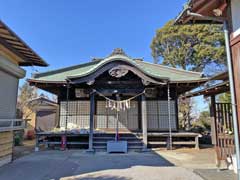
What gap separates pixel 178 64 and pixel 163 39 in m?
3.00

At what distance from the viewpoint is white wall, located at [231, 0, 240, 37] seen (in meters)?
3.08

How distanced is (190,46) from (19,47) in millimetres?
15588

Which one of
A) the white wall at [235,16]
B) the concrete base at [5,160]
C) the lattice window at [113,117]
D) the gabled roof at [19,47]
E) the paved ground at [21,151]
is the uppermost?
the gabled roof at [19,47]

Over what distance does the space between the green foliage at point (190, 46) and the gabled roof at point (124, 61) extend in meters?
6.12

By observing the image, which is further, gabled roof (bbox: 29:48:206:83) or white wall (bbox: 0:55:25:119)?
gabled roof (bbox: 29:48:206:83)

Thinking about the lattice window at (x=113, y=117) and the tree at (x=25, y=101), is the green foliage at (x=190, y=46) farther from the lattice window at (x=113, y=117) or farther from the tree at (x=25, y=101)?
the tree at (x=25, y=101)

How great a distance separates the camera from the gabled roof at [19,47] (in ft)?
15.3

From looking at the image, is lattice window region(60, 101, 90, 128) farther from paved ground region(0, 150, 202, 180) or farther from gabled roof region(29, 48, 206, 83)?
paved ground region(0, 150, 202, 180)

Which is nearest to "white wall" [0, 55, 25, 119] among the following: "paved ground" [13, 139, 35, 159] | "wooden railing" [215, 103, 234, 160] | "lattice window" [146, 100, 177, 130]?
"paved ground" [13, 139, 35, 159]

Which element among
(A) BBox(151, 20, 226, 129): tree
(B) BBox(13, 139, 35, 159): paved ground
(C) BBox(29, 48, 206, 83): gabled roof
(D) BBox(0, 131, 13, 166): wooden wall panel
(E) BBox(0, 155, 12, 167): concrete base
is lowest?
(B) BBox(13, 139, 35, 159): paved ground

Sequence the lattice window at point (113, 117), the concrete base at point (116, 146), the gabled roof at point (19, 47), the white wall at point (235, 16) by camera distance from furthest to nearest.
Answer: the lattice window at point (113, 117) → the concrete base at point (116, 146) → the gabled roof at point (19, 47) → the white wall at point (235, 16)

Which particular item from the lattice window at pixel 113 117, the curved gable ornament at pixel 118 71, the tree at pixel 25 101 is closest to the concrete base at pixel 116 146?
the lattice window at pixel 113 117

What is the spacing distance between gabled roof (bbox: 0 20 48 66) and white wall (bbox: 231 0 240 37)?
14.7 ft

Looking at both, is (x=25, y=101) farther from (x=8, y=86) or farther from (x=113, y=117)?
(x=8, y=86)
